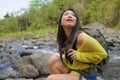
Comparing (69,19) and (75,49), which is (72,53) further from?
(69,19)

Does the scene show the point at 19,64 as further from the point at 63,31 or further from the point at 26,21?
the point at 26,21

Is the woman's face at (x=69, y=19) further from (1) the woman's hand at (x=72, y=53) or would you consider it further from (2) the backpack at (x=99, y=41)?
(1) the woman's hand at (x=72, y=53)

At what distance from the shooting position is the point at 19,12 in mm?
61188

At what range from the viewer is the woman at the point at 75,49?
2387 mm

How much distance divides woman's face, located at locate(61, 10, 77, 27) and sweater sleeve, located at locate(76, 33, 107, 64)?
211mm

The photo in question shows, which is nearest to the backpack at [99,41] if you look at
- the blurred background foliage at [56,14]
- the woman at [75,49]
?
the woman at [75,49]

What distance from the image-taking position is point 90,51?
2.43 meters

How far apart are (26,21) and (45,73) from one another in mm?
50888

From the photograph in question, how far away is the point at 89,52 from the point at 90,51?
15 millimetres

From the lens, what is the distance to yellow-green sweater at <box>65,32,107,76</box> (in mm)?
2367

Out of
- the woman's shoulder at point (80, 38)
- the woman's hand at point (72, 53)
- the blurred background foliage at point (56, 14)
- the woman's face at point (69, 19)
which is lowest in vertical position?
the blurred background foliage at point (56, 14)

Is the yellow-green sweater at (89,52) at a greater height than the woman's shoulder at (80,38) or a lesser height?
lesser

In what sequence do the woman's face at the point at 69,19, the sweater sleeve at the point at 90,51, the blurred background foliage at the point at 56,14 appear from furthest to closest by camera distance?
the blurred background foliage at the point at 56,14 → the woman's face at the point at 69,19 → the sweater sleeve at the point at 90,51

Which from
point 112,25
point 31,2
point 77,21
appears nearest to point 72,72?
point 77,21
